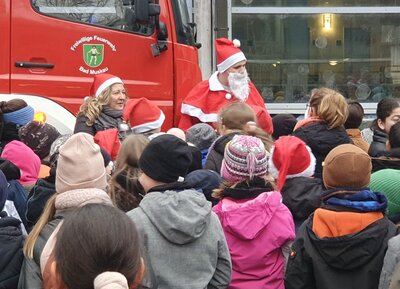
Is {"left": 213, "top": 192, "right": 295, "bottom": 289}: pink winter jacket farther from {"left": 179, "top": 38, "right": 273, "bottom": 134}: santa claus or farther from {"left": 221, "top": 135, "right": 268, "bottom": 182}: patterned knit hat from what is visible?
{"left": 179, "top": 38, "right": 273, "bottom": 134}: santa claus

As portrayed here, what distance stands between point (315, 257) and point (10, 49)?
A: 4.90m

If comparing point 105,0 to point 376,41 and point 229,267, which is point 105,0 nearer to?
point 229,267

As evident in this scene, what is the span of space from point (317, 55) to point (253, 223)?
10.5 m

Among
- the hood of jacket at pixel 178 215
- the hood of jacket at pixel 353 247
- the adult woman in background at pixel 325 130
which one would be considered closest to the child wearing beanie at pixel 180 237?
the hood of jacket at pixel 178 215

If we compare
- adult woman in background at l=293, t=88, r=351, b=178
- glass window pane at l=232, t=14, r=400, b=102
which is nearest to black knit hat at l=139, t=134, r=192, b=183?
adult woman in background at l=293, t=88, r=351, b=178

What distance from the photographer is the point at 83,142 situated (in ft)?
11.9

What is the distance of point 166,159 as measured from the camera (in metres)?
3.73

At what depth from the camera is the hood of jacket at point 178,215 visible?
11.5 ft

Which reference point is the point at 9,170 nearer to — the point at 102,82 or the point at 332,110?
the point at 332,110

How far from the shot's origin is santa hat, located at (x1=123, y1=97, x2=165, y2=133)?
6137 mm

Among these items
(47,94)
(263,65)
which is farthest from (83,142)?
(263,65)

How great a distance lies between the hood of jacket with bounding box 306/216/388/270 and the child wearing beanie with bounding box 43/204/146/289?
5.26ft

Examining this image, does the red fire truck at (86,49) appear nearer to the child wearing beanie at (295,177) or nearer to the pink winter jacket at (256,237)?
the child wearing beanie at (295,177)

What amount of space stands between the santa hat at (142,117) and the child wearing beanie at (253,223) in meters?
2.07
